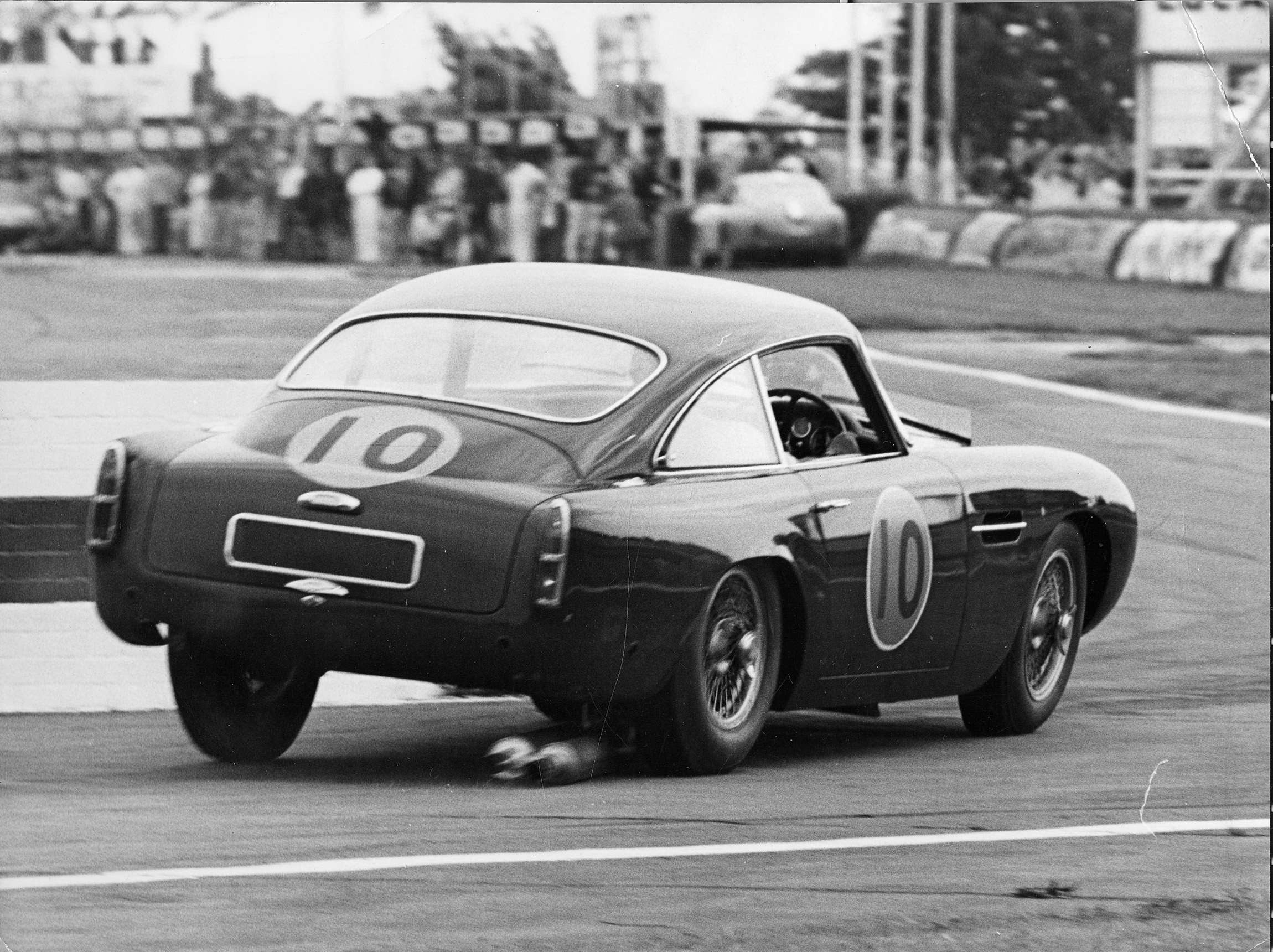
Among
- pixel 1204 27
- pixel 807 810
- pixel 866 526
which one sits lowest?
pixel 807 810

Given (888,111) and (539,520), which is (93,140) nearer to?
(539,520)

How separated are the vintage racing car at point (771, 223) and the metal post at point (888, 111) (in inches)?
5.6

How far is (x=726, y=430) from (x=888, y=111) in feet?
2.86

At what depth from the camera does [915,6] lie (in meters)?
4.98

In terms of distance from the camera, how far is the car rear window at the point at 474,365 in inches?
176

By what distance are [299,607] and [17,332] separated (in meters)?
0.80

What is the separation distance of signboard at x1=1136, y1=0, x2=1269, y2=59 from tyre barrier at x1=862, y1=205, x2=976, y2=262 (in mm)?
595

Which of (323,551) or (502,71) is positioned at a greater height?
(502,71)

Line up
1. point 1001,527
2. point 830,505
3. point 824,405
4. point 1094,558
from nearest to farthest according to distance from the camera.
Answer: point 830,505
point 824,405
point 1001,527
point 1094,558

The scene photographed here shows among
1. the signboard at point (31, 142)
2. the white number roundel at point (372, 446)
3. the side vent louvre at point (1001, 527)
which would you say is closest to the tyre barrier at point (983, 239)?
the side vent louvre at point (1001, 527)

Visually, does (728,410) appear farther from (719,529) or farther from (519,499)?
(519,499)

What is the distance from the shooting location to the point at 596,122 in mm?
4867

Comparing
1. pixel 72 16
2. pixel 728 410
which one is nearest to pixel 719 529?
pixel 728 410

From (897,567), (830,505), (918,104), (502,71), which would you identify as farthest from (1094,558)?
(502,71)
